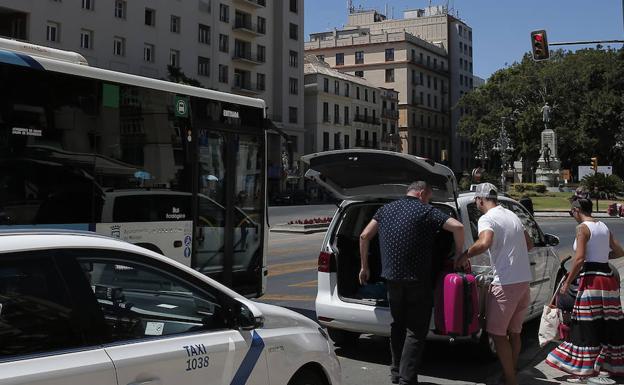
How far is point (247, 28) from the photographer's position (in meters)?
63.2

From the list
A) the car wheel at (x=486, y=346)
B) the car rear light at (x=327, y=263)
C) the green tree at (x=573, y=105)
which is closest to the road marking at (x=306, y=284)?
the car rear light at (x=327, y=263)

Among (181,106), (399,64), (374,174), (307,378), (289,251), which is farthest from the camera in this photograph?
(399,64)

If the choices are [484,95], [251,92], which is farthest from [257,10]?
[484,95]

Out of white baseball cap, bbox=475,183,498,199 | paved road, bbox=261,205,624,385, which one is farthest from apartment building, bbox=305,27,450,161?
white baseball cap, bbox=475,183,498,199

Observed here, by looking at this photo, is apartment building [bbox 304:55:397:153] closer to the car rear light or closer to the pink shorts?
the car rear light

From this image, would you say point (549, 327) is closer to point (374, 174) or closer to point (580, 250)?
point (580, 250)

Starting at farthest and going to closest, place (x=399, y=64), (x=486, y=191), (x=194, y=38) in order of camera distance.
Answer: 1. (x=399, y=64)
2. (x=194, y=38)
3. (x=486, y=191)

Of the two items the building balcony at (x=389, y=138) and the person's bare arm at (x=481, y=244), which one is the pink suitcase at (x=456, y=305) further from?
the building balcony at (x=389, y=138)

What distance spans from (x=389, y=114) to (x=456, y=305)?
93292 millimetres

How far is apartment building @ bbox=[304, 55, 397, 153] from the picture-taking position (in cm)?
7894

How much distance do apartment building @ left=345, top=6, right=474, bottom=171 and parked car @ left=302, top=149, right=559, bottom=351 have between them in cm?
11154

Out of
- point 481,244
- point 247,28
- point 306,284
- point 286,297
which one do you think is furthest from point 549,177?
point 481,244

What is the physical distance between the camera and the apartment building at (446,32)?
11712 centimetres

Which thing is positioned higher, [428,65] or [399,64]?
[428,65]
